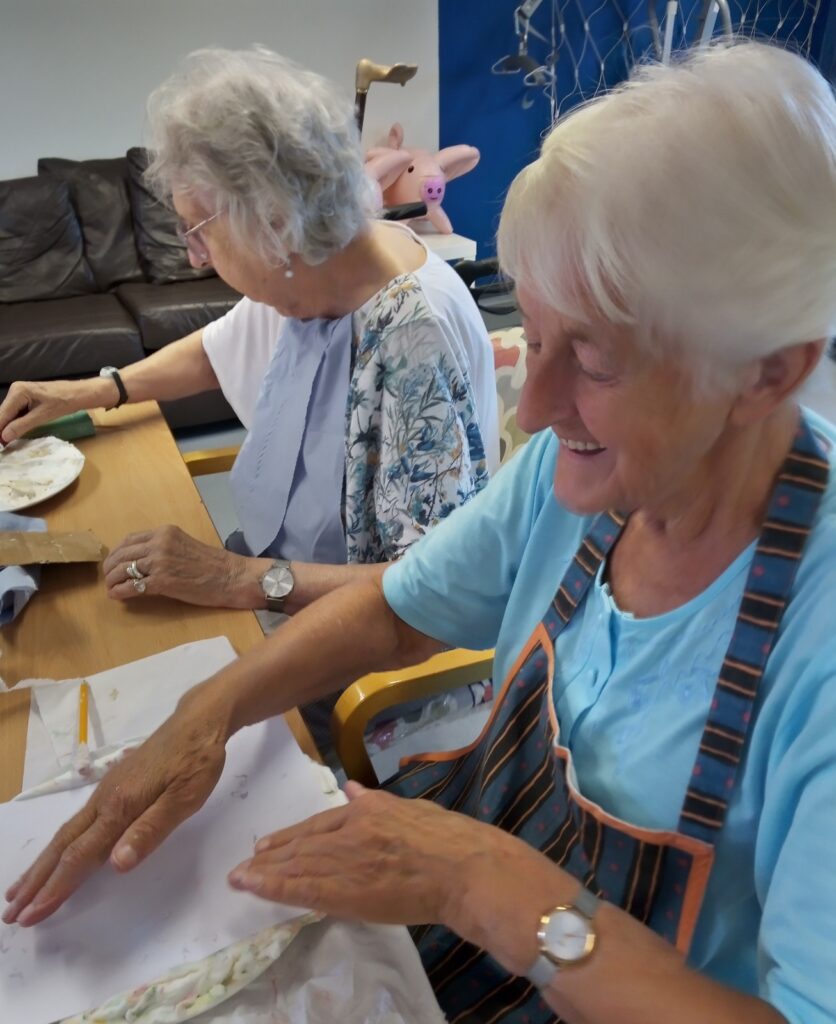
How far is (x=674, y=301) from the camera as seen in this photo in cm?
58

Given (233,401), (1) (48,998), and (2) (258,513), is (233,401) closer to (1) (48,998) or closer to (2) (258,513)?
(2) (258,513)

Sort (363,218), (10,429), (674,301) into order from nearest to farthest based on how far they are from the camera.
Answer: (674,301) < (363,218) < (10,429)

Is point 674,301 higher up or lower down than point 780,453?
higher up

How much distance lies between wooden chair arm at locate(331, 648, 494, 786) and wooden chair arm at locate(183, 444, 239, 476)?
69 cm

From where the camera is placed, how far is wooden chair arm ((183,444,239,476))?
1.57m

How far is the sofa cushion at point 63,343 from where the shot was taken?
10.2ft

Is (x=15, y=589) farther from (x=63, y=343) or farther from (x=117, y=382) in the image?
(x=63, y=343)

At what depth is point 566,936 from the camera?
0.58 meters

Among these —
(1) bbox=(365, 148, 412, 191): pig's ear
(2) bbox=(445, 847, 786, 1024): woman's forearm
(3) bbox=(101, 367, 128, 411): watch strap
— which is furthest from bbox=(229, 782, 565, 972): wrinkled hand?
(1) bbox=(365, 148, 412, 191): pig's ear

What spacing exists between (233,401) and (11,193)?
267 cm

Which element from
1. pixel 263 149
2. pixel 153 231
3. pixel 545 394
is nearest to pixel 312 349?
pixel 263 149

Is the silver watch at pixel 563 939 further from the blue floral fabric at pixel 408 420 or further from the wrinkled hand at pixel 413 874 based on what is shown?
the blue floral fabric at pixel 408 420

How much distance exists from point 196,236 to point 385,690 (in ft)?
2.58

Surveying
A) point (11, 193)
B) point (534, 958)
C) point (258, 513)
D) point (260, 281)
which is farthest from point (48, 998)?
point (11, 193)
